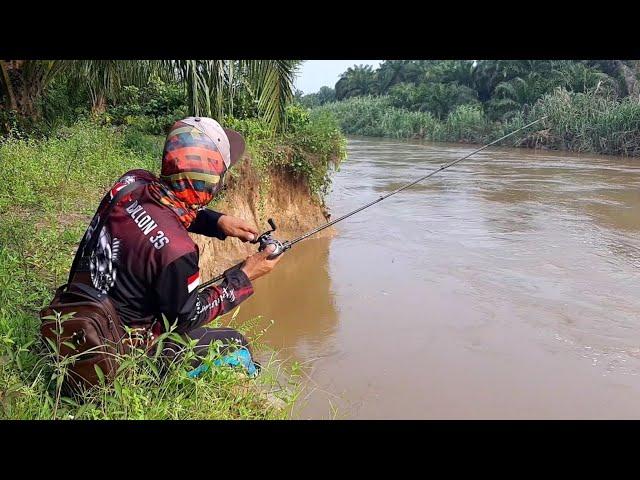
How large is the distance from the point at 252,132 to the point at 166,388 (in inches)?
244

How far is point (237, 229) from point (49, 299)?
1.22 m

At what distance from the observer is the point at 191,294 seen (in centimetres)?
220

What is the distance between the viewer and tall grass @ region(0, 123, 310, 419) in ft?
7.05

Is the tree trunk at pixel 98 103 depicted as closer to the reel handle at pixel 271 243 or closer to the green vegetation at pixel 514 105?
the green vegetation at pixel 514 105

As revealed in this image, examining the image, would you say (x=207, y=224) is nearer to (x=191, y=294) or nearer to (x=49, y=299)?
(x=191, y=294)

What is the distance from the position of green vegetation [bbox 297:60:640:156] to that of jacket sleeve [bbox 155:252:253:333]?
14.9 meters

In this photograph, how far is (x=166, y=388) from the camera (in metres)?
2.29

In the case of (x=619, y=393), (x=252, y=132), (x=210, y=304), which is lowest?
(x=619, y=393)

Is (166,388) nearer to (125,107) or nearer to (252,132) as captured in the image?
(252,132)

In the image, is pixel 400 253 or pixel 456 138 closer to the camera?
pixel 400 253

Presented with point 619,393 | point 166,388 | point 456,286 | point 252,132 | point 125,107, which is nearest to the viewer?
point 166,388

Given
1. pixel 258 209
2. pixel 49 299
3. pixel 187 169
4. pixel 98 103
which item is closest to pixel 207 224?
pixel 187 169

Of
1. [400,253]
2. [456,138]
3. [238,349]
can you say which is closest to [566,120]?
[456,138]
